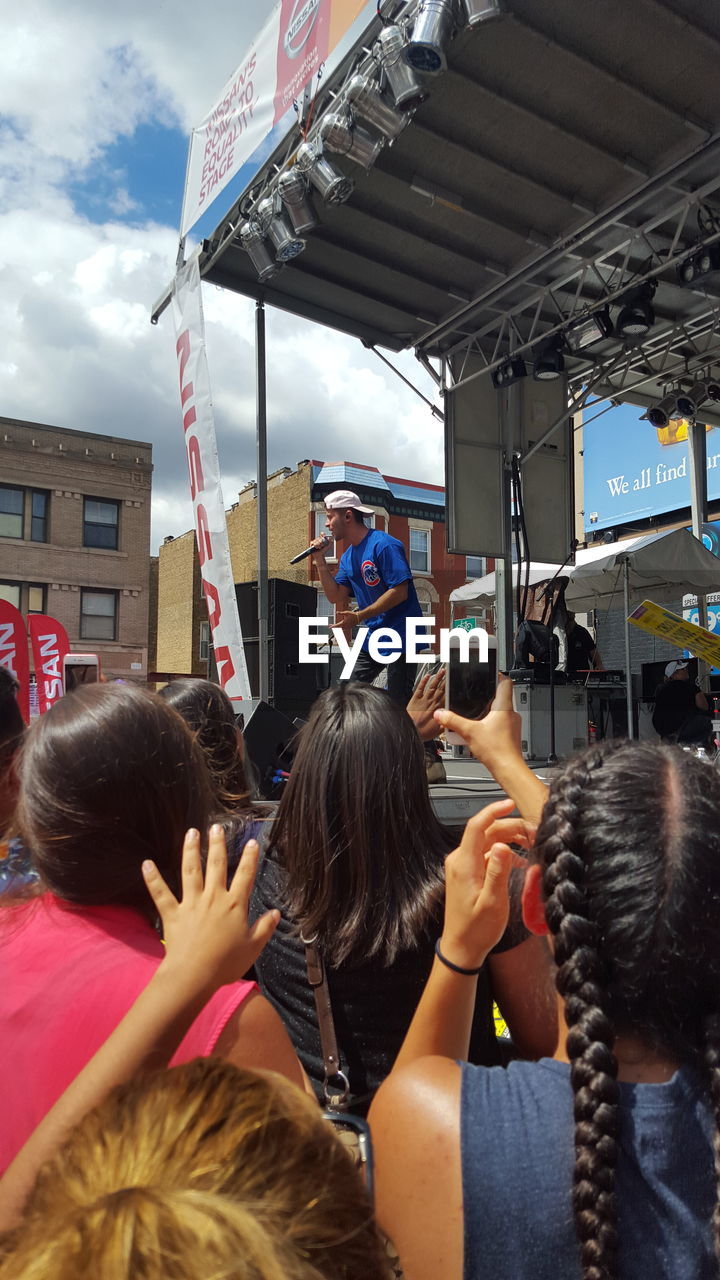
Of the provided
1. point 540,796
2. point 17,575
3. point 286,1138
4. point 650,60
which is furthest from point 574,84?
point 17,575

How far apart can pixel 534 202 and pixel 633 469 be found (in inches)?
562

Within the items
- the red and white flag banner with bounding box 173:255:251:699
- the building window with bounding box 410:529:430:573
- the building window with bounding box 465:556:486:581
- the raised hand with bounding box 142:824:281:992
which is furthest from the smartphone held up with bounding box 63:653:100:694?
the building window with bounding box 410:529:430:573

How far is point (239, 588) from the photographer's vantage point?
24.0 feet

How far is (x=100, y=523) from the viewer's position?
974 inches

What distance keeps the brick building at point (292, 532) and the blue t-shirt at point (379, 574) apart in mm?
20704

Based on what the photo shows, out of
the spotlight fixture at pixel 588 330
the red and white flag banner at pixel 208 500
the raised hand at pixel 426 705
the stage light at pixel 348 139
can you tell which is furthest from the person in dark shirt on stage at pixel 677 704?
the raised hand at pixel 426 705

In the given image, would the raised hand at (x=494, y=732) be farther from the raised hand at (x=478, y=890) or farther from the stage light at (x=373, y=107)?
the stage light at (x=373, y=107)

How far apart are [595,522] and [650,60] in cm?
1642

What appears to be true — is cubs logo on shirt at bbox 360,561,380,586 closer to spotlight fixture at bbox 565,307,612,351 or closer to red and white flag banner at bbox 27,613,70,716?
red and white flag banner at bbox 27,613,70,716

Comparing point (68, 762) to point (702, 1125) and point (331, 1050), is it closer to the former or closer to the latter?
point (331, 1050)

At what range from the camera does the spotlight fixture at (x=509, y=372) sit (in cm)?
831

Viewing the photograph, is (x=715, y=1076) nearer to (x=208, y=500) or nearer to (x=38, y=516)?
(x=208, y=500)

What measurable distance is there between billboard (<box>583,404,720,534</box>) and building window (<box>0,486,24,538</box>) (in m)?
15.7

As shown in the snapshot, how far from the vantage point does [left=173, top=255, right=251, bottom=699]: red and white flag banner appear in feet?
17.3
